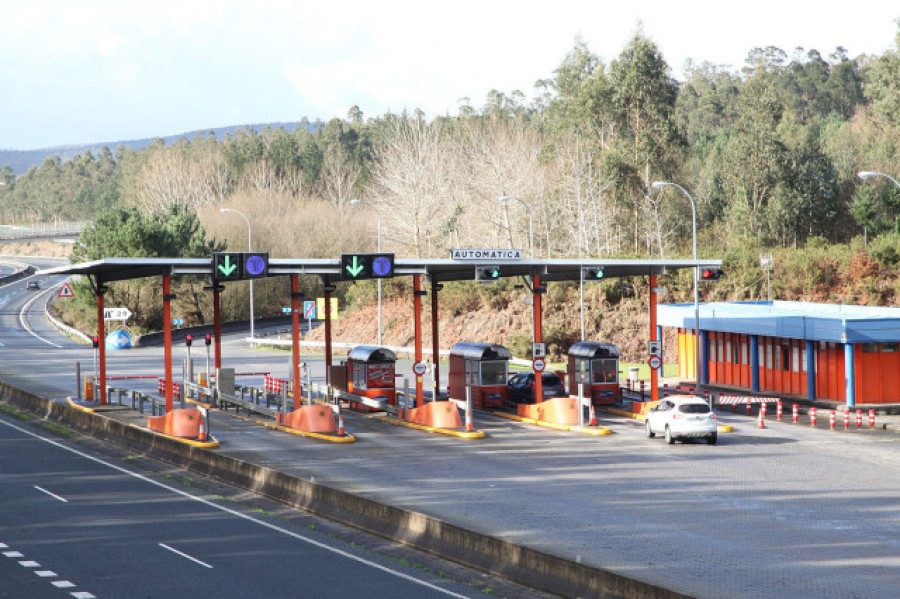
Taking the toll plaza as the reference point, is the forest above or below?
above

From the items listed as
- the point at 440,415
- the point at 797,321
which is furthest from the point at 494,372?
the point at 797,321

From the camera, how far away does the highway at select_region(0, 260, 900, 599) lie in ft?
50.2

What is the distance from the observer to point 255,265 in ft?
96.7

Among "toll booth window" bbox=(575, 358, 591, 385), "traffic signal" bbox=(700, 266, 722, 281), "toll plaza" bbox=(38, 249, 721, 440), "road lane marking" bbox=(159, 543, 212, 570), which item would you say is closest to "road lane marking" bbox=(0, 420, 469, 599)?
"road lane marking" bbox=(159, 543, 212, 570)

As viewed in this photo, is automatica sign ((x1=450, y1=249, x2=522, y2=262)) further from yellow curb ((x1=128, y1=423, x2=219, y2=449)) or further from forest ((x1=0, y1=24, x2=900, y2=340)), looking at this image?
forest ((x1=0, y1=24, x2=900, y2=340))

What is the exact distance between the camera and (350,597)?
558 inches

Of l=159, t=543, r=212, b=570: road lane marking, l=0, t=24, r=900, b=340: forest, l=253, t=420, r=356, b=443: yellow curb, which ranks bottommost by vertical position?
Answer: l=159, t=543, r=212, b=570: road lane marking

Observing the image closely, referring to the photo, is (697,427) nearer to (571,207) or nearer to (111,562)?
(111,562)

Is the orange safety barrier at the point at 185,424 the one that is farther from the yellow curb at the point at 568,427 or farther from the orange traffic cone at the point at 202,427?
the yellow curb at the point at 568,427

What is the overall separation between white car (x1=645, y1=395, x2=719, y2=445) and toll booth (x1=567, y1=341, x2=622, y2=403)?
6.84m

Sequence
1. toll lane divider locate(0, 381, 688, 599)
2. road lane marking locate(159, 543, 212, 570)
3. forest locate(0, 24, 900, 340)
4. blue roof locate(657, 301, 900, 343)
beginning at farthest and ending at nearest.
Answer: forest locate(0, 24, 900, 340) < blue roof locate(657, 301, 900, 343) < road lane marking locate(159, 543, 212, 570) < toll lane divider locate(0, 381, 688, 599)

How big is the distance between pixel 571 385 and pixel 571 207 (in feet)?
117

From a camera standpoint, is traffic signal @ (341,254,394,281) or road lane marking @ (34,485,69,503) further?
traffic signal @ (341,254,394,281)

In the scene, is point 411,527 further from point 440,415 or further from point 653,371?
point 653,371
